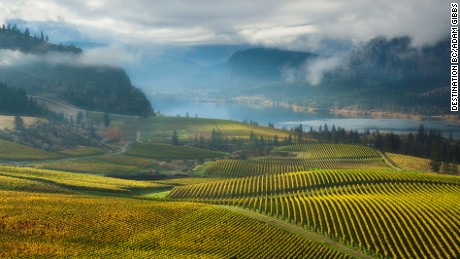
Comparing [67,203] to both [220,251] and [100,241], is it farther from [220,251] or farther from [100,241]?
[220,251]

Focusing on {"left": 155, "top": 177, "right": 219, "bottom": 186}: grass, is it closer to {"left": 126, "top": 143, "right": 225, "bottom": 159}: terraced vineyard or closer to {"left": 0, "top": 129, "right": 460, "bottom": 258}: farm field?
A: {"left": 0, "top": 129, "right": 460, "bottom": 258}: farm field

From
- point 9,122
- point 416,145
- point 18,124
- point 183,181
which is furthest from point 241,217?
point 416,145

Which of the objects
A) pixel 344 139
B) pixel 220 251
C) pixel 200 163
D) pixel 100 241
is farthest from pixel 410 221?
pixel 344 139

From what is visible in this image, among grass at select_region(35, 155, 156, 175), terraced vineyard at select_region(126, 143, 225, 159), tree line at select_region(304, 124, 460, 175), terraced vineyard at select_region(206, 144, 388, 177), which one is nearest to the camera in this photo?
grass at select_region(35, 155, 156, 175)

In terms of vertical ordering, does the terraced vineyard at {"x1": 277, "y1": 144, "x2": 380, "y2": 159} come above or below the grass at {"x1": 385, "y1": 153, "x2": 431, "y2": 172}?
above

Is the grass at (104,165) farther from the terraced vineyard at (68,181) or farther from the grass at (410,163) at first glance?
the grass at (410,163)

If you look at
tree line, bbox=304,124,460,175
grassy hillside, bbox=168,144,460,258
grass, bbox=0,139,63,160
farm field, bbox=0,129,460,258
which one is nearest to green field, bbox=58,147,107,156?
grass, bbox=0,139,63,160

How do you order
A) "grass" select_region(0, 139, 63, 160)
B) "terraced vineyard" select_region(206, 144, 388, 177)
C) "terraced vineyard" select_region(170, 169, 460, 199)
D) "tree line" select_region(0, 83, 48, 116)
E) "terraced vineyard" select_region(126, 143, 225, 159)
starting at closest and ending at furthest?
"terraced vineyard" select_region(170, 169, 460, 199) → "grass" select_region(0, 139, 63, 160) → "terraced vineyard" select_region(206, 144, 388, 177) → "terraced vineyard" select_region(126, 143, 225, 159) → "tree line" select_region(0, 83, 48, 116)
